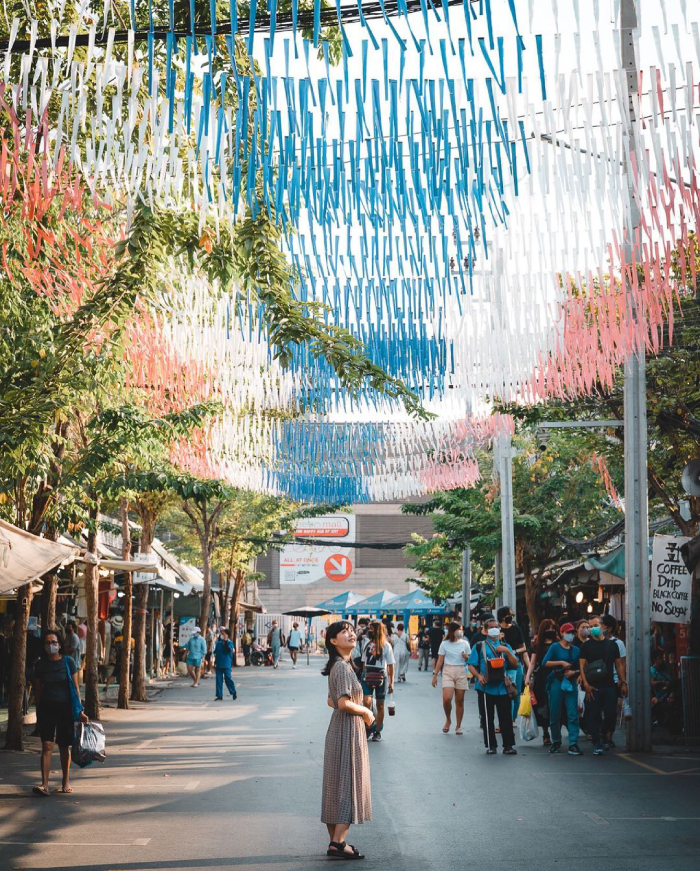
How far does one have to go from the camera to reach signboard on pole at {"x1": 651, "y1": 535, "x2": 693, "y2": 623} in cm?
1709

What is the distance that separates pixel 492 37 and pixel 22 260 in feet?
20.8

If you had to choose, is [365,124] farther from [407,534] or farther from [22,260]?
[407,534]

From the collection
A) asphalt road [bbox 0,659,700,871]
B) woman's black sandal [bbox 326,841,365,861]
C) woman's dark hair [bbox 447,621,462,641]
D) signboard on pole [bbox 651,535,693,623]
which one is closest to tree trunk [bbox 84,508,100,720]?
asphalt road [bbox 0,659,700,871]

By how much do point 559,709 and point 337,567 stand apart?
2363 inches

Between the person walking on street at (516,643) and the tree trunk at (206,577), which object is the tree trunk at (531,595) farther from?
the person walking on street at (516,643)

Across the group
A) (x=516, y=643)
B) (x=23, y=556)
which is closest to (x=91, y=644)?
(x=23, y=556)

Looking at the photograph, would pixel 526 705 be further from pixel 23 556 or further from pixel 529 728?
pixel 23 556

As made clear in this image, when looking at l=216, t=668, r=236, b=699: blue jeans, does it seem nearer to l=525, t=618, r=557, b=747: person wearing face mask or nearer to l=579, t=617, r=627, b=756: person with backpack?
l=525, t=618, r=557, b=747: person wearing face mask

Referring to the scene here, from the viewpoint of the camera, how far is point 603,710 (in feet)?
49.9

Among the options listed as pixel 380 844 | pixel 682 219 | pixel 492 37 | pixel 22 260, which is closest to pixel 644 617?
pixel 380 844

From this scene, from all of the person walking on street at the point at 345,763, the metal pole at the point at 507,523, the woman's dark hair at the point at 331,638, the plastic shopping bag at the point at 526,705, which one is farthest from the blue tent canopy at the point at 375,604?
the person walking on street at the point at 345,763

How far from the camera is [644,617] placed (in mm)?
15172

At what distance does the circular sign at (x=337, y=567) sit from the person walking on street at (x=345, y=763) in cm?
6656

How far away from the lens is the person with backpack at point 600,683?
1495 cm
